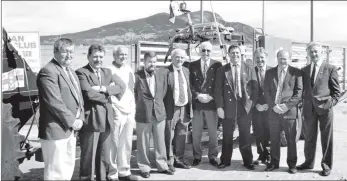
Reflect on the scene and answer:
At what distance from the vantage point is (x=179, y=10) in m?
8.31

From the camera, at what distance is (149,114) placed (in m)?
5.67

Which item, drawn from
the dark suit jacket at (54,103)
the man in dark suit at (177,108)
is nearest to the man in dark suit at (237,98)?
the man in dark suit at (177,108)

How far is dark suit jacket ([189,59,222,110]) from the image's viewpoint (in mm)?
6281

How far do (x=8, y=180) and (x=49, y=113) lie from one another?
104cm

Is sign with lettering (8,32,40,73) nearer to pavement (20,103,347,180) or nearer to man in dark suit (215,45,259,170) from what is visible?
pavement (20,103,347,180)

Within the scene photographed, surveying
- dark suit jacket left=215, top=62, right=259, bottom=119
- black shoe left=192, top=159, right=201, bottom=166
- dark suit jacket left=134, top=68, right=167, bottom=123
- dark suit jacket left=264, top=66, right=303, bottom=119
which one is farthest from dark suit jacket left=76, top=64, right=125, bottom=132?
dark suit jacket left=264, top=66, right=303, bottom=119

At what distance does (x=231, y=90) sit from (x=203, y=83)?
1.54ft

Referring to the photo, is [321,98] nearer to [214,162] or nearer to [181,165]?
[214,162]

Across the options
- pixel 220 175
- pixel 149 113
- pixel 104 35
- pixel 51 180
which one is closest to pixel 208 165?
pixel 220 175

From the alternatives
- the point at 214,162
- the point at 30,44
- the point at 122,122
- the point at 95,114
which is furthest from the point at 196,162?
the point at 30,44

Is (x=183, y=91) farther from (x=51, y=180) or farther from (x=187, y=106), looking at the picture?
(x=51, y=180)

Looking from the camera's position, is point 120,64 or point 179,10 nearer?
point 120,64

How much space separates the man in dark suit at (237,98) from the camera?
19.9ft

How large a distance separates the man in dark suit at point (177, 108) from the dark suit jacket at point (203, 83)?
17 cm
